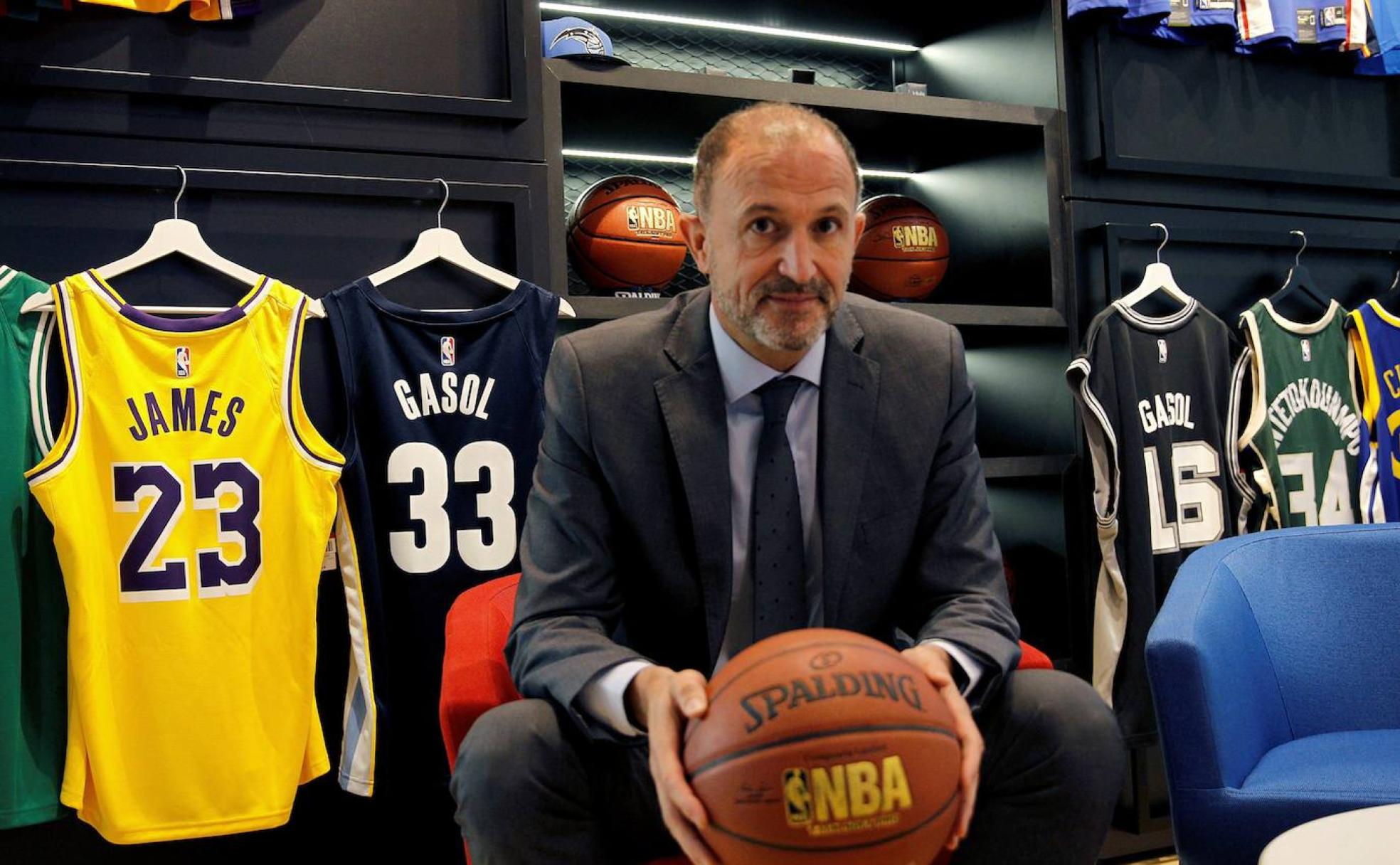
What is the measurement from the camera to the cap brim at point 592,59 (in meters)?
2.47

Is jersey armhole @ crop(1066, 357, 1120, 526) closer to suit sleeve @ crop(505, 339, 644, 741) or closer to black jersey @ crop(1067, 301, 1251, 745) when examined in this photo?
black jersey @ crop(1067, 301, 1251, 745)

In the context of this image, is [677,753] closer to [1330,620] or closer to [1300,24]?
[1330,620]

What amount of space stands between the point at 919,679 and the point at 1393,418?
242 cm

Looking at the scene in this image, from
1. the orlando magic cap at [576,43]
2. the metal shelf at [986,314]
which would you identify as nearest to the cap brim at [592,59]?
the orlando magic cap at [576,43]

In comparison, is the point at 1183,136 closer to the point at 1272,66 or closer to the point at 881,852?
the point at 1272,66

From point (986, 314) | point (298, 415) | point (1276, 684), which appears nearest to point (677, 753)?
point (298, 415)

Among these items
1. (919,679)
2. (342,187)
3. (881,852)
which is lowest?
(881,852)

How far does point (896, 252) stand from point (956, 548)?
4.28ft

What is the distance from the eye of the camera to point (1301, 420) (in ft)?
9.63

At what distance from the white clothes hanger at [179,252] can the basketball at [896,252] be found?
1.32 meters

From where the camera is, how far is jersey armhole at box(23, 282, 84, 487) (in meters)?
1.97

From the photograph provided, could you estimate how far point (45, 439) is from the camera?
1.99m

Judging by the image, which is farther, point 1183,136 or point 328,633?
point 1183,136

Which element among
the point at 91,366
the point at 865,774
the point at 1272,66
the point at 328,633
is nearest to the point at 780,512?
the point at 865,774
